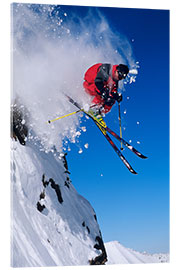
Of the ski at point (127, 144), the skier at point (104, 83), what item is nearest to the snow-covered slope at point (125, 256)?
the ski at point (127, 144)

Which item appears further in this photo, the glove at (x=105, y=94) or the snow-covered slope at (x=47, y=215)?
the glove at (x=105, y=94)

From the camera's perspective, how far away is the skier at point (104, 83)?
4418 mm

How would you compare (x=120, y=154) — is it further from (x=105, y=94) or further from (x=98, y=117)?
(x=105, y=94)

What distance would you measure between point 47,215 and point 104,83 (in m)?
1.41

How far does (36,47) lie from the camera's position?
414cm

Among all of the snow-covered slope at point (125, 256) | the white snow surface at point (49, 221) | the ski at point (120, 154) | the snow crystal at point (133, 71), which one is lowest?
the snow-covered slope at point (125, 256)

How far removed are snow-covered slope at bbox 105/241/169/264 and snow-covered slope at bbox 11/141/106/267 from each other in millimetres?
147

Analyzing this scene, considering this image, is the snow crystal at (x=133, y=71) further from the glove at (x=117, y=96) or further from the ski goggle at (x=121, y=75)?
A: the glove at (x=117, y=96)

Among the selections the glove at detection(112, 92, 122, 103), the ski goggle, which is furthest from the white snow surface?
the ski goggle

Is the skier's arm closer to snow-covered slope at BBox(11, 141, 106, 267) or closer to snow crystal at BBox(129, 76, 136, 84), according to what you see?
snow crystal at BBox(129, 76, 136, 84)

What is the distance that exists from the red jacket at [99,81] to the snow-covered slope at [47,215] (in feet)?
2.33

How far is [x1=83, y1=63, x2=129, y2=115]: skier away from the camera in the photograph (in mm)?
4418

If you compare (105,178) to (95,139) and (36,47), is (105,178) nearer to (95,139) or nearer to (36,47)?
(95,139)
